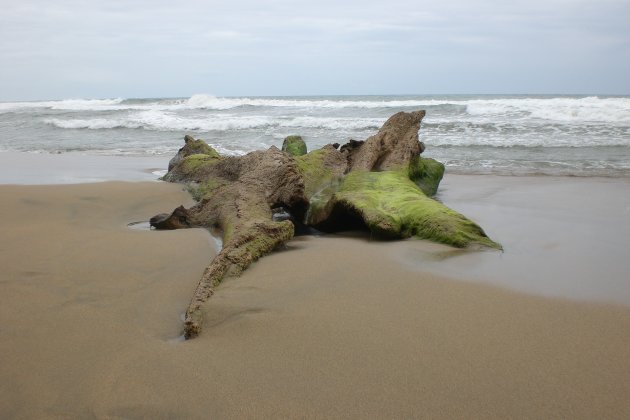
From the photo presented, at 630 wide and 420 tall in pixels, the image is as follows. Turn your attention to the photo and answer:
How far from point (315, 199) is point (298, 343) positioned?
2.81 metres

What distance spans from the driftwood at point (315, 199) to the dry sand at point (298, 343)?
0.66ft

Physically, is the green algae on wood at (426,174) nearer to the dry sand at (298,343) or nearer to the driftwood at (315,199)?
the driftwood at (315,199)

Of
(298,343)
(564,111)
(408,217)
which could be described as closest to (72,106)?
(564,111)

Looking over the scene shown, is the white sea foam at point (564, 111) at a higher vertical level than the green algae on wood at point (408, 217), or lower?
higher

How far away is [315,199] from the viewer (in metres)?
5.04

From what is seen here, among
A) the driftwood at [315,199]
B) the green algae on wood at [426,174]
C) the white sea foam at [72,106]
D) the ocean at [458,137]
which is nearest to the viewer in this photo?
the driftwood at [315,199]

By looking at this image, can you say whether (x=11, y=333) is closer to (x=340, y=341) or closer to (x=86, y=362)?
(x=86, y=362)

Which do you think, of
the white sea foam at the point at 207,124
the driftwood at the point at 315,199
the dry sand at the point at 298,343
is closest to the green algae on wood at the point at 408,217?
the driftwood at the point at 315,199

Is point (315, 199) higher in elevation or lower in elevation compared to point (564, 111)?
lower

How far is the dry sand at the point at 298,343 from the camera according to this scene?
6.16ft

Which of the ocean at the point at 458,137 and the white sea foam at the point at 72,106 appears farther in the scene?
the white sea foam at the point at 72,106

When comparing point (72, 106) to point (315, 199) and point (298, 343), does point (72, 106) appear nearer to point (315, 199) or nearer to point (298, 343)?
point (315, 199)

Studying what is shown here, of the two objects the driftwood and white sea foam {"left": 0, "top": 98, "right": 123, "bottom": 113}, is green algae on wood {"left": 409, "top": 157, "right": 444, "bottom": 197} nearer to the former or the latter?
the driftwood

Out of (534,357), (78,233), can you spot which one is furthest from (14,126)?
(534,357)
